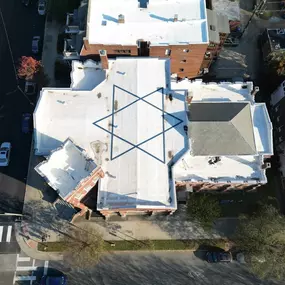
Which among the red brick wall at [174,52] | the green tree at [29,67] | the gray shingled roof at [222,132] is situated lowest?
the gray shingled roof at [222,132]

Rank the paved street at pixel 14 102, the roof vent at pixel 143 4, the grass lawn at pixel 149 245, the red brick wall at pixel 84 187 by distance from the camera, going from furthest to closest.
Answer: the paved street at pixel 14 102 < the roof vent at pixel 143 4 < the grass lawn at pixel 149 245 < the red brick wall at pixel 84 187

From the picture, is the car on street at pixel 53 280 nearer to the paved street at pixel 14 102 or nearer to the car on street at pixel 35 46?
the paved street at pixel 14 102

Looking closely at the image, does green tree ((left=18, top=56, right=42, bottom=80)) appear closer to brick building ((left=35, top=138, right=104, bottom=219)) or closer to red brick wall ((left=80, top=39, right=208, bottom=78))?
red brick wall ((left=80, top=39, right=208, bottom=78))

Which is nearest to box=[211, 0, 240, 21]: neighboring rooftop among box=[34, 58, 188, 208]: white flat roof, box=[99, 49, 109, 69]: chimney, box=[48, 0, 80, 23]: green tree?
box=[34, 58, 188, 208]: white flat roof

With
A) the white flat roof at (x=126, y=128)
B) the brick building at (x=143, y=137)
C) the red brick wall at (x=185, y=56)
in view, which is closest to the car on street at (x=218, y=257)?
the brick building at (x=143, y=137)

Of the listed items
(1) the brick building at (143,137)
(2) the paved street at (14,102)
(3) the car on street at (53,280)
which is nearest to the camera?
(1) the brick building at (143,137)

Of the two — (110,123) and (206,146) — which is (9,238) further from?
(206,146)
